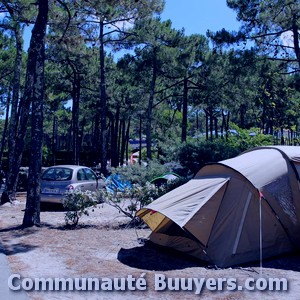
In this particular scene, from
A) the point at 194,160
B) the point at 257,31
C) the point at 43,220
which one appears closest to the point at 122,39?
the point at 257,31

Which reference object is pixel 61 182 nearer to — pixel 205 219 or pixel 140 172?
pixel 140 172

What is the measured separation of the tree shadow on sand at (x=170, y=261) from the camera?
258 inches

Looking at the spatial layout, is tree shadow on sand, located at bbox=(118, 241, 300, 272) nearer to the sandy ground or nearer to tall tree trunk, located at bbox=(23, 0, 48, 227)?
the sandy ground

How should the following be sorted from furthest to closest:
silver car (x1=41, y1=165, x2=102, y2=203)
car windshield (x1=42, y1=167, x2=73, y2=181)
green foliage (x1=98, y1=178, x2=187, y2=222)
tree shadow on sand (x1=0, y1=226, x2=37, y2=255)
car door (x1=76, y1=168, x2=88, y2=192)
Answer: car door (x1=76, y1=168, x2=88, y2=192) < car windshield (x1=42, y1=167, x2=73, y2=181) < silver car (x1=41, y1=165, x2=102, y2=203) < green foliage (x1=98, y1=178, x2=187, y2=222) < tree shadow on sand (x1=0, y1=226, x2=37, y2=255)

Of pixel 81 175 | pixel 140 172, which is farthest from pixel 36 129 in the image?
pixel 81 175

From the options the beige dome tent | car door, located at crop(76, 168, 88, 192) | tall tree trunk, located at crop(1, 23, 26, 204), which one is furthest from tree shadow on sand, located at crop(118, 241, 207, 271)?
tall tree trunk, located at crop(1, 23, 26, 204)

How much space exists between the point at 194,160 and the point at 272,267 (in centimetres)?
795

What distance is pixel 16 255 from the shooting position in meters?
7.27

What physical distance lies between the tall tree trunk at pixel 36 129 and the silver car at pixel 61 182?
97.6 inches

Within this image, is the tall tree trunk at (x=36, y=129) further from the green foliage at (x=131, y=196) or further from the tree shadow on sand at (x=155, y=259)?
the tree shadow on sand at (x=155, y=259)

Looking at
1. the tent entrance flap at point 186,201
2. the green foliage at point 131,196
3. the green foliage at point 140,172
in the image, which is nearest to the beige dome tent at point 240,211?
the tent entrance flap at point 186,201

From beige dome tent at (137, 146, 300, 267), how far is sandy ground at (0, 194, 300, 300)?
0.26 m

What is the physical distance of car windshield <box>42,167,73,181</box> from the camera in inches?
519

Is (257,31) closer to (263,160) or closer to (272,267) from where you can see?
(263,160)
